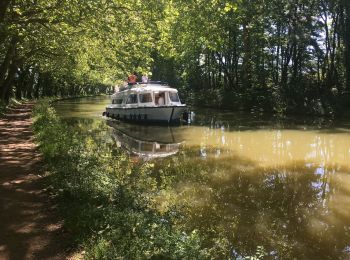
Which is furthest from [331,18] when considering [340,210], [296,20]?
[340,210]

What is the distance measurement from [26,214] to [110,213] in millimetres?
1770

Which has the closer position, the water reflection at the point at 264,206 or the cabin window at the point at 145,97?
the water reflection at the point at 264,206

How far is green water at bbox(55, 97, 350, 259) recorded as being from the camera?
315 inches

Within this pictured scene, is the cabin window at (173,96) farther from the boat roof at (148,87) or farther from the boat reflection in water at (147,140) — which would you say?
the boat reflection in water at (147,140)

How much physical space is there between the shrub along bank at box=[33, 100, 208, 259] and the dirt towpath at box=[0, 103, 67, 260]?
291mm

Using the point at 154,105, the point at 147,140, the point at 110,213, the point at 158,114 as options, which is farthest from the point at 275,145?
the point at 110,213

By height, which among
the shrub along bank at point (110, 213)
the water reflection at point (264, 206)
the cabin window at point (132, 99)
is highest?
the cabin window at point (132, 99)

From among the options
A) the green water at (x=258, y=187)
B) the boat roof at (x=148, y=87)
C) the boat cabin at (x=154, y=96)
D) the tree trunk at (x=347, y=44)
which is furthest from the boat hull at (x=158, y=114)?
the tree trunk at (x=347, y=44)

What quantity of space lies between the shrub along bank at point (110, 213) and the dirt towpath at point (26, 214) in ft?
0.96

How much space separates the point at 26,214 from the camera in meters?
7.69

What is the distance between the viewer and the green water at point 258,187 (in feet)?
26.2

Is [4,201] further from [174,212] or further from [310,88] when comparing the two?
[310,88]

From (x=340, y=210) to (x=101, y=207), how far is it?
230 inches

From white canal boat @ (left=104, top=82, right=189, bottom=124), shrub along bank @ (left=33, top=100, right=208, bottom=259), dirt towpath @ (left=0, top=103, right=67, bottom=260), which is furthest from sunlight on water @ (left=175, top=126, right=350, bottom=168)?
dirt towpath @ (left=0, top=103, right=67, bottom=260)
